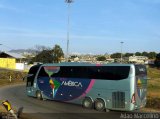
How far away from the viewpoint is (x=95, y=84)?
23766 mm

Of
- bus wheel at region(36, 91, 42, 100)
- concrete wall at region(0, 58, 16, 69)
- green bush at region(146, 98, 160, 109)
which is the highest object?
concrete wall at region(0, 58, 16, 69)

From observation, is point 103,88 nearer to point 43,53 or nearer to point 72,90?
point 72,90

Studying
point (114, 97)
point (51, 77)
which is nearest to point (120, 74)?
point (114, 97)

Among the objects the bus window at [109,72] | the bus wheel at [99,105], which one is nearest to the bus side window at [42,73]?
the bus window at [109,72]

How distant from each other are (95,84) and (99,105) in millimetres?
1449

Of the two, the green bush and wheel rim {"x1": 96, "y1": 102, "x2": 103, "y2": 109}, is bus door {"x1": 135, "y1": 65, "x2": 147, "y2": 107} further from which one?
the green bush

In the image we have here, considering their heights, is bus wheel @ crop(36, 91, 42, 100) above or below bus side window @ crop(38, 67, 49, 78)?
below

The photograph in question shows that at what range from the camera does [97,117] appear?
19938mm

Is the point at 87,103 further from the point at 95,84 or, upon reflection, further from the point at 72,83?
the point at 72,83

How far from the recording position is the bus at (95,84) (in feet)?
71.7

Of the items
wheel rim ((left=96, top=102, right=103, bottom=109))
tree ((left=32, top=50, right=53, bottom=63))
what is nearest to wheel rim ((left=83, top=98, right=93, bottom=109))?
wheel rim ((left=96, top=102, right=103, bottom=109))

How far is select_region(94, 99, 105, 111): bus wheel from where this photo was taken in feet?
75.9

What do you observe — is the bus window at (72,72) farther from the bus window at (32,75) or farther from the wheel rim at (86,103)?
the bus window at (32,75)

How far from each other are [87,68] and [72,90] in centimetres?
216
